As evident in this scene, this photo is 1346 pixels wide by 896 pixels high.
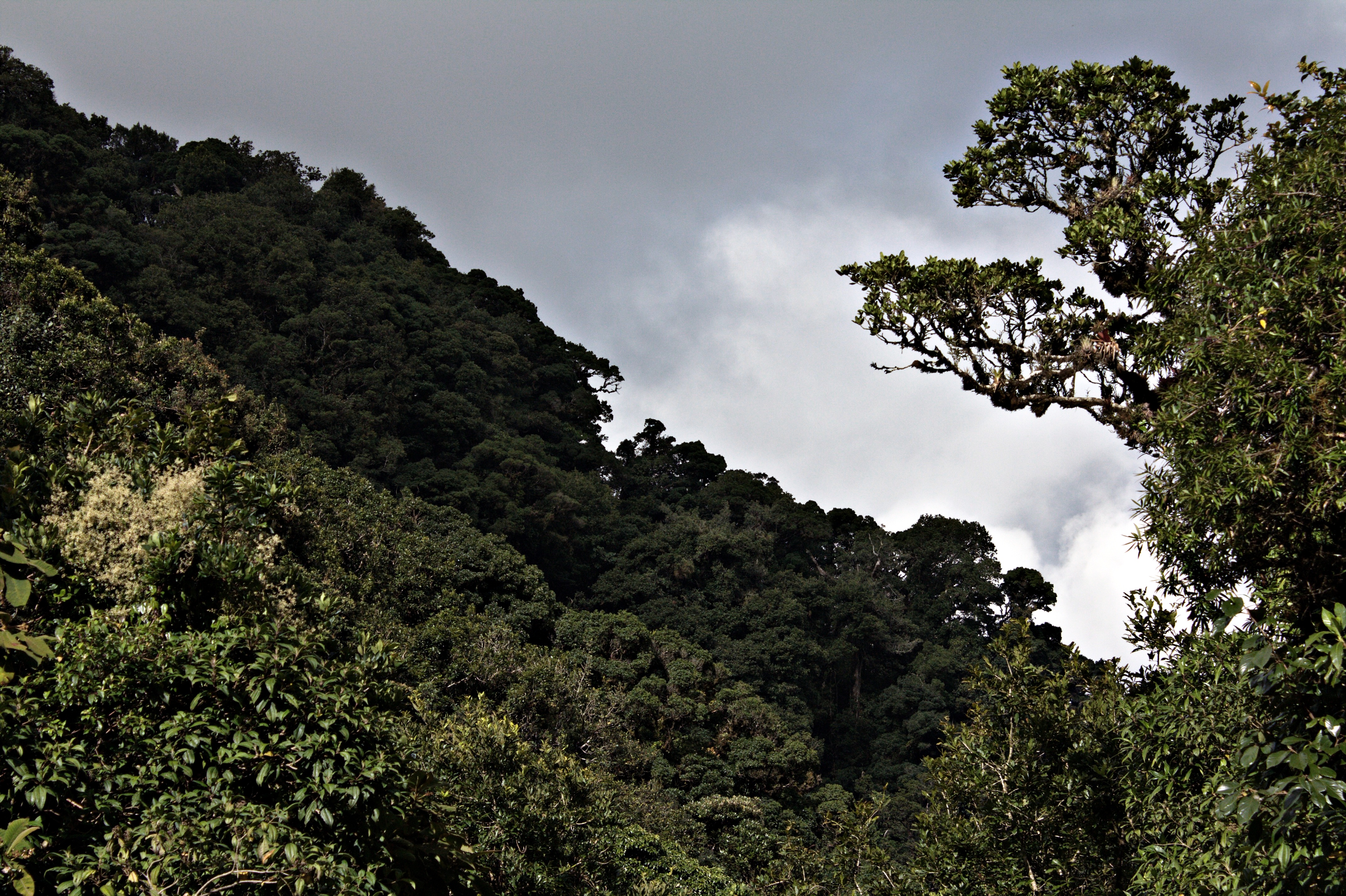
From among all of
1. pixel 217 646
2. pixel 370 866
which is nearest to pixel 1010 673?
pixel 370 866

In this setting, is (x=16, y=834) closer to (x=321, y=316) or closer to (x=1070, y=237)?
(x=1070, y=237)

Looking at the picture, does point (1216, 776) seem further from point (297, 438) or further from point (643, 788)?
point (297, 438)

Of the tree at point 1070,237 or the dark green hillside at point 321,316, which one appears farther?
the dark green hillside at point 321,316

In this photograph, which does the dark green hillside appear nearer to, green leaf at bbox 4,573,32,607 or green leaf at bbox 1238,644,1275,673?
green leaf at bbox 4,573,32,607

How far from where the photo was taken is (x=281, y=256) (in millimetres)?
47406

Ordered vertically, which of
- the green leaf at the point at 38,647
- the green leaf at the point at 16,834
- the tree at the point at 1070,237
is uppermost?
the tree at the point at 1070,237

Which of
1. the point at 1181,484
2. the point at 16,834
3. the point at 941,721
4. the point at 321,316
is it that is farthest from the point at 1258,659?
the point at 321,316

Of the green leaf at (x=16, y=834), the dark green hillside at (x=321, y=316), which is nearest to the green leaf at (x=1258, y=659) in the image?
the green leaf at (x=16, y=834)

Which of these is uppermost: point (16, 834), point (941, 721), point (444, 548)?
point (444, 548)

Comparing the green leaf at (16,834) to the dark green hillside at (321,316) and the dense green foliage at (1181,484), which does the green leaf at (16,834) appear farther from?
the dark green hillside at (321,316)

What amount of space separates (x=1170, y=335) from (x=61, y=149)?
2052 inches

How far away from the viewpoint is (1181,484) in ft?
18.4

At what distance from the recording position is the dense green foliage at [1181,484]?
473 centimetres

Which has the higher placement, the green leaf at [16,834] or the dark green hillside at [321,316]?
the dark green hillside at [321,316]
